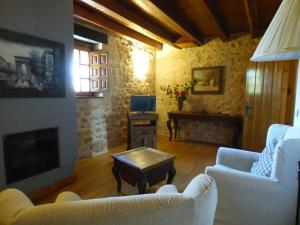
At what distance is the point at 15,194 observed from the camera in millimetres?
740

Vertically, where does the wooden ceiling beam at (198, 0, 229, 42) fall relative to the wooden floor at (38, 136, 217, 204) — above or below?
→ above

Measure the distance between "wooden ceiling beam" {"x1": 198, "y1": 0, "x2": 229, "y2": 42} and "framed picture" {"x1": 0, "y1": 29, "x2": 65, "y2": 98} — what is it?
210 cm

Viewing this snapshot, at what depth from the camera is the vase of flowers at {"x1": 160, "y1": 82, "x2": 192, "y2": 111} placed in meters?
4.91

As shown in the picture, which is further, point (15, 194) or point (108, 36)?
point (108, 36)

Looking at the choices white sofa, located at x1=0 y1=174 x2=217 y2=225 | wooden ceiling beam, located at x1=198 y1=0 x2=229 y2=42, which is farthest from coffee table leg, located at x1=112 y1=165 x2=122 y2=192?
wooden ceiling beam, located at x1=198 y1=0 x2=229 y2=42

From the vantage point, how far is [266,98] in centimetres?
362

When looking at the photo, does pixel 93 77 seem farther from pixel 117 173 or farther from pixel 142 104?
pixel 117 173

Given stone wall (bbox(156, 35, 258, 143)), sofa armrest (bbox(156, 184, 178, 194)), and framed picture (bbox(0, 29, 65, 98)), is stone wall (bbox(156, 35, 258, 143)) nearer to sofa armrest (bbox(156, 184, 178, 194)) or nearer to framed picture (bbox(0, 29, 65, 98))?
framed picture (bbox(0, 29, 65, 98))

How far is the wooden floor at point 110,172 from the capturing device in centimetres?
238

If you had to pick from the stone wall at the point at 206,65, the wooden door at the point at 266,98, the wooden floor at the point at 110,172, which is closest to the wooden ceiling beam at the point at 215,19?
the stone wall at the point at 206,65

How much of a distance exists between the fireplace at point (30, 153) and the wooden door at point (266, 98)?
351 cm

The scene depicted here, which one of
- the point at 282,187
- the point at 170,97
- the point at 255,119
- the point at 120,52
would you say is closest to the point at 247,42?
the point at 255,119

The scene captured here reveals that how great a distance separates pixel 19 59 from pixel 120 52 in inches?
97.4

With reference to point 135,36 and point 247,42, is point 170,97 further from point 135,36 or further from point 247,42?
point 247,42
